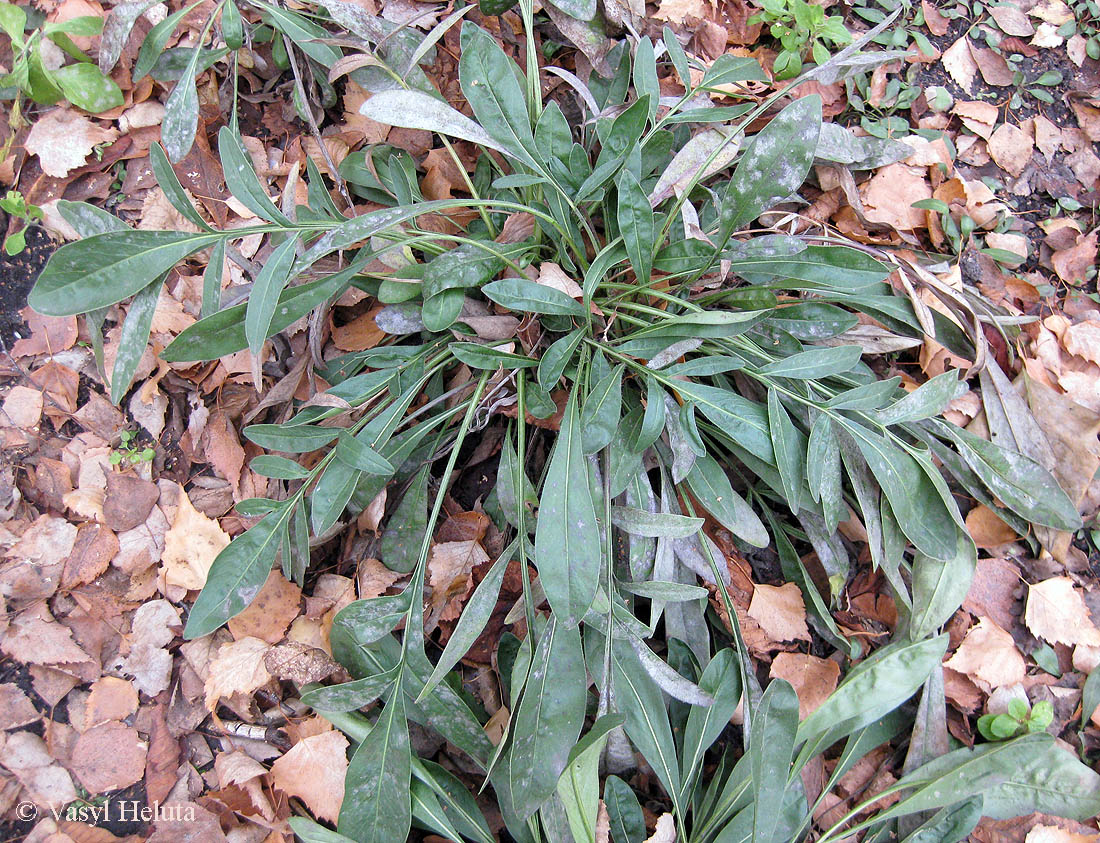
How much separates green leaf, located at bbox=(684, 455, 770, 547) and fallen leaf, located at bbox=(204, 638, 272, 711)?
0.84 m

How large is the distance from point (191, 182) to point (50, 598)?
874 millimetres

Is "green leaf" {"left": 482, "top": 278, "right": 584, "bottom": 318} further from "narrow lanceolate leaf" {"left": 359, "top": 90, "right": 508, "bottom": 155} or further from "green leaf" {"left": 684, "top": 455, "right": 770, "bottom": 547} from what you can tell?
"green leaf" {"left": 684, "top": 455, "right": 770, "bottom": 547}

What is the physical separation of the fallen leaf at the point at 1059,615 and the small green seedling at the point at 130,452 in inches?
67.1

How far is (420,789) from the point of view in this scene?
3.74 ft

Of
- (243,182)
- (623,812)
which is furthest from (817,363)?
(243,182)

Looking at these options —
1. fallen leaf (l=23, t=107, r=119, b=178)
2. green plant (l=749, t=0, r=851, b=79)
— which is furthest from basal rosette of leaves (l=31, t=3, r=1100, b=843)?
fallen leaf (l=23, t=107, r=119, b=178)

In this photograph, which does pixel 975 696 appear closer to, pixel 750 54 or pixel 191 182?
pixel 750 54

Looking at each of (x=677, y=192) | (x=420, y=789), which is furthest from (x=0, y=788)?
(x=677, y=192)

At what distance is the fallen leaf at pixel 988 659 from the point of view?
1259mm

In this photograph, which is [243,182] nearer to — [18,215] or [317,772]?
[18,215]

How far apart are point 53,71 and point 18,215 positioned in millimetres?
302

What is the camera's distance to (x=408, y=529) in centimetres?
128

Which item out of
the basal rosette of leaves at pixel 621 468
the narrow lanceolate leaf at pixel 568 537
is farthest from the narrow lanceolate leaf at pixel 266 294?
the narrow lanceolate leaf at pixel 568 537

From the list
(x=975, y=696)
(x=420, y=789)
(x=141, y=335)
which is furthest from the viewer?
(x=975, y=696)
